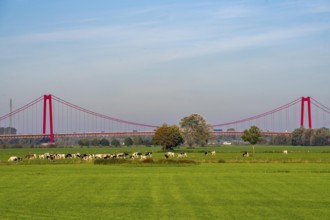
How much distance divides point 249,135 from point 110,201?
59.8 meters

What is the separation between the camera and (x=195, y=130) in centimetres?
11331

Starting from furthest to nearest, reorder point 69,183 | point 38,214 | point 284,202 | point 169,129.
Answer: point 169,129
point 69,183
point 284,202
point 38,214

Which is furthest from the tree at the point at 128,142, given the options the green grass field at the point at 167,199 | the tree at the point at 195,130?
the green grass field at the point at 167,199

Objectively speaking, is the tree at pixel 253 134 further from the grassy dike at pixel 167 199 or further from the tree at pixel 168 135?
the grassy dike at pixel 167 199

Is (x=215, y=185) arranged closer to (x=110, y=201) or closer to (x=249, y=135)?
(x=110, y=201)

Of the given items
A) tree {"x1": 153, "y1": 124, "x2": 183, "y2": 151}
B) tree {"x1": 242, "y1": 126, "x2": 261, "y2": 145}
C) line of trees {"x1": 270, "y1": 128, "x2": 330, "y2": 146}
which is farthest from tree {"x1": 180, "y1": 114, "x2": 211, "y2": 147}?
tree {"x1": 242, "y1": 126, "x2": 261, "y2": 145}

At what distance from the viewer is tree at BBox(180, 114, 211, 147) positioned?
113 metres

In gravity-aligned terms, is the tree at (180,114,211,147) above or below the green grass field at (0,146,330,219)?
above

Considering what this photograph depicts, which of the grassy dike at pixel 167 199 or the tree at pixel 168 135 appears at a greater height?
the tree at pixel 168 135

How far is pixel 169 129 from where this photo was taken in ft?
301

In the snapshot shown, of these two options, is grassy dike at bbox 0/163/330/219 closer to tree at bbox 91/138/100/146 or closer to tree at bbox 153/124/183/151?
tree at bbox 153/124/183/151

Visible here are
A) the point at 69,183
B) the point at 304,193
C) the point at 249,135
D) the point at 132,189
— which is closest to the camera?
the point at 304,193

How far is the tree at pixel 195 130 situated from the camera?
370ft

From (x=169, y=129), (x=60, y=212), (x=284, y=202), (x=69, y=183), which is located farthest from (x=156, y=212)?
(x=169, y=129)
